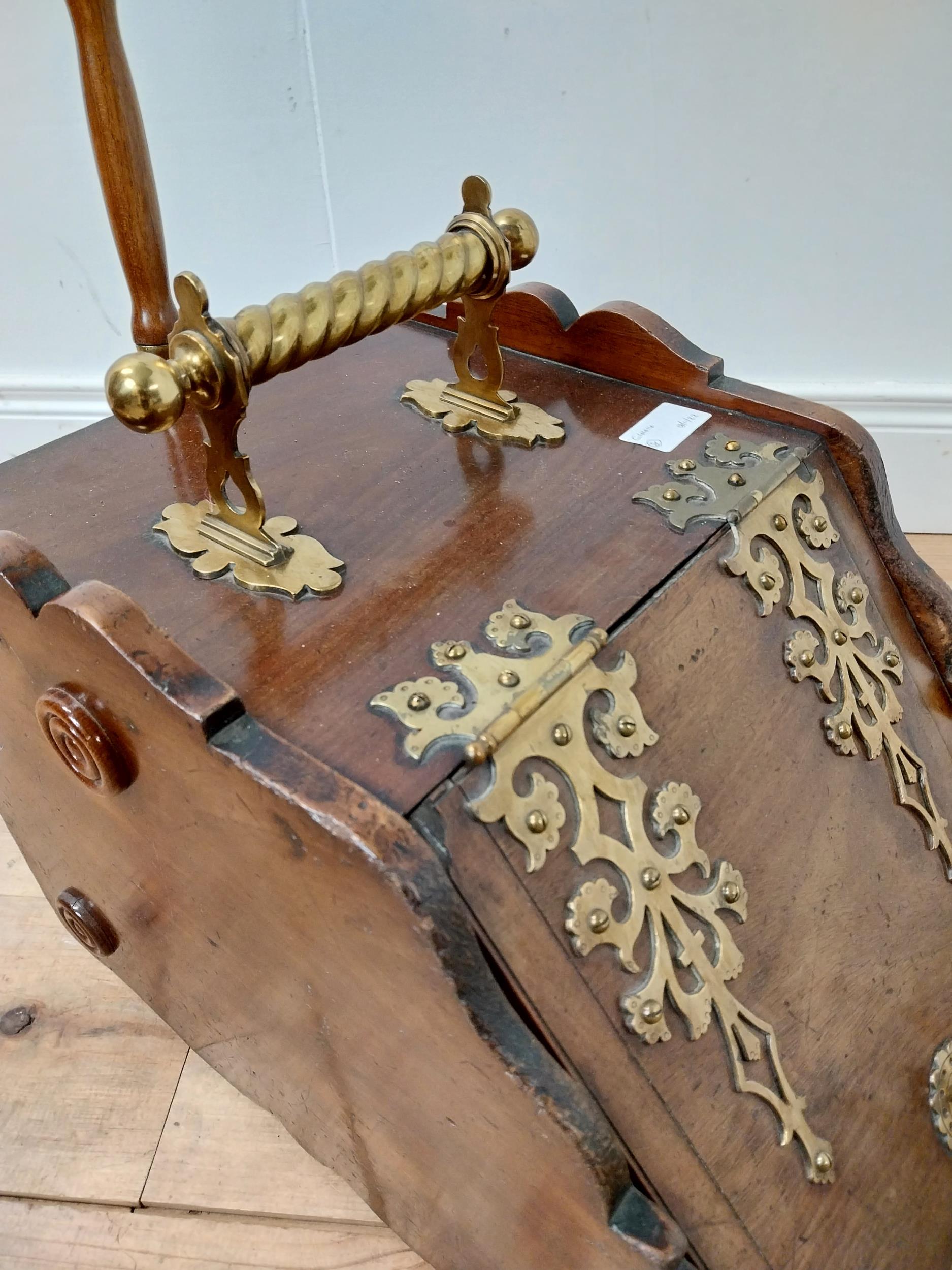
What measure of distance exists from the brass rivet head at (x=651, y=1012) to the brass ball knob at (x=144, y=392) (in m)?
0.54

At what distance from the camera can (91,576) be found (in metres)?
0.91

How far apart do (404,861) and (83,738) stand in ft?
0.98

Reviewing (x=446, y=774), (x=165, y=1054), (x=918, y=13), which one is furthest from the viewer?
(x=918, y=13)

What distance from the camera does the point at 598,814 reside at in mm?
798

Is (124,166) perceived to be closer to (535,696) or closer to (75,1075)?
(535,696)

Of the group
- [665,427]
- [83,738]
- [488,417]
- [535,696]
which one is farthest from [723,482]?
[83,738]

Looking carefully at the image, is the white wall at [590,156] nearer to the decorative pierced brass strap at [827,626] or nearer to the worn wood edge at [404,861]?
the decorative pierced brass strap at [827,626]

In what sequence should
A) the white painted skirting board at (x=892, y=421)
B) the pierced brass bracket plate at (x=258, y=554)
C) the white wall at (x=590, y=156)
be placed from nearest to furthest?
the pierced brass bracket plate at (x=258, y=554)
the white wall at (x=590, y=156)
the white painted skirting board at (x=892, y=421)

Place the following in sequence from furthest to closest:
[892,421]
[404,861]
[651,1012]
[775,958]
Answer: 1. [892,421]
2. [775,958]
3. [651,1012]
4. [404,861]

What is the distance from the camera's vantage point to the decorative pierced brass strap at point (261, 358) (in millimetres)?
812

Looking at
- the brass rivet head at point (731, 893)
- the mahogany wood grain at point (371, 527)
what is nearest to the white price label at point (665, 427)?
the mahogany wood grain at point (371, 527)

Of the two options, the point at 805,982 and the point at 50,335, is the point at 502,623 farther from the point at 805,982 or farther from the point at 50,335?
the point at 50,335

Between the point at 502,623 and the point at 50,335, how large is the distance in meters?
1.56

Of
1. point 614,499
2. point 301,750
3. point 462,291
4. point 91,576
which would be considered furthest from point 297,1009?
point 462,291
